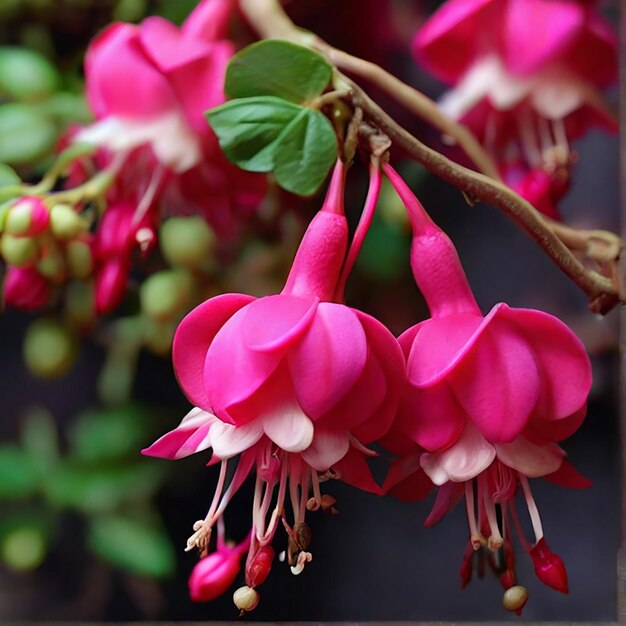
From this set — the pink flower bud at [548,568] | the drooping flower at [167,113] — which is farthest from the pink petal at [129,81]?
the pink flower bud at [548,568]

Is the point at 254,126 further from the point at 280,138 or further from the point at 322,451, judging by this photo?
the point at 322,451

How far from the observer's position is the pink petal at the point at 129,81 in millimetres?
459

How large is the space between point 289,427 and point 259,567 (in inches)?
2.9

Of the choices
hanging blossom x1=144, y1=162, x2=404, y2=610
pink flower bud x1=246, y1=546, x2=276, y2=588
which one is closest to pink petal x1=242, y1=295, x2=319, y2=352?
hanging blossom x1=144, y1=162, x2=404, y2=610

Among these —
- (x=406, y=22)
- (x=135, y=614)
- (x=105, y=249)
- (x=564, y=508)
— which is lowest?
(x=135, y=614)

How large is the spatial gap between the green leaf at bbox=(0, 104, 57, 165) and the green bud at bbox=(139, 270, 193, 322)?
112 millimetres

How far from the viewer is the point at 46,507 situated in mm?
557

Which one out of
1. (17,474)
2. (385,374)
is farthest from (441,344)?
(17,474)

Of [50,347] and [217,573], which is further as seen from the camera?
[50,347]

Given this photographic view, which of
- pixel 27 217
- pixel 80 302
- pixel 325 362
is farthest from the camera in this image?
pixel 80 302

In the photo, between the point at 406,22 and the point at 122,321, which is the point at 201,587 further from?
the point at 406,22

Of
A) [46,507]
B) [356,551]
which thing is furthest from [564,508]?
[46,507]

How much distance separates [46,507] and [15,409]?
2.8 inches

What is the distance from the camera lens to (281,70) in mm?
377
